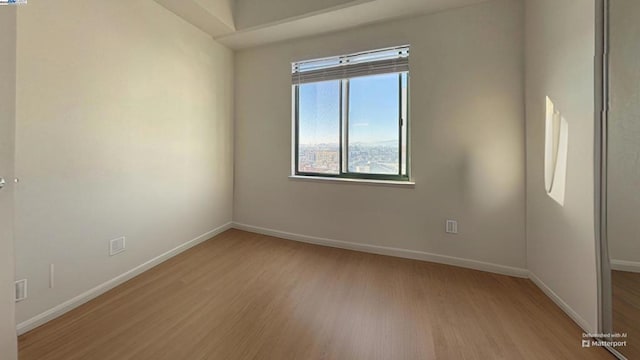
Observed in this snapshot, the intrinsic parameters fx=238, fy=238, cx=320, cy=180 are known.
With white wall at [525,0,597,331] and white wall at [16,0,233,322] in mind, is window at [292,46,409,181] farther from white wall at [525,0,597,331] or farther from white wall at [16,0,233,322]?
white wall at [16,0,233,322]

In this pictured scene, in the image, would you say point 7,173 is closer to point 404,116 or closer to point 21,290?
point 21,290

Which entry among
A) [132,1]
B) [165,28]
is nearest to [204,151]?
[165,28]

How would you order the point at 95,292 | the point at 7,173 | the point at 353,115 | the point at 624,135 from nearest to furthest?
the point at 7,173 < the point at 624,135 < the point at 95,292 < the point at 353,115

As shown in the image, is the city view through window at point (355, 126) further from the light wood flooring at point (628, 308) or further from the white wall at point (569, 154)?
the light wood flooring at point (628, 308)

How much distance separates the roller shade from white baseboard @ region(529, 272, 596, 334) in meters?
2.38

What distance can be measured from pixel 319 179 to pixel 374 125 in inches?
37.6

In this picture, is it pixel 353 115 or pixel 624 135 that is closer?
pixel 624 135

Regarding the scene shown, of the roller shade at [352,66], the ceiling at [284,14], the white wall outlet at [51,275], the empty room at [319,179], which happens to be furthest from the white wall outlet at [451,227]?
the white wall outlet at [51,275]

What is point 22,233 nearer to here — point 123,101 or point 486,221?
point 123,101

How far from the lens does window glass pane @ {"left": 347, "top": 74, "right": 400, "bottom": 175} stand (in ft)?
9.16

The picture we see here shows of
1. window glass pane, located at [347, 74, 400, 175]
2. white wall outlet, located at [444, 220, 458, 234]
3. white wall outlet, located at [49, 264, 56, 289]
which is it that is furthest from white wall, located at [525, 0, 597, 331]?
white wall outlet, located at [49, 264, 56, 289]

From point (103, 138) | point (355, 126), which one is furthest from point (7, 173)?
point (355, 126)

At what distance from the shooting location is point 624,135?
1.32 m

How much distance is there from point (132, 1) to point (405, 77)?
9.10ft
